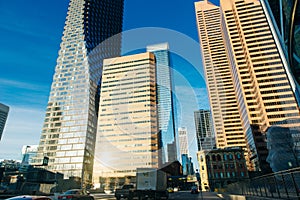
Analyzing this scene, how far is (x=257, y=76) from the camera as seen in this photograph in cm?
8131

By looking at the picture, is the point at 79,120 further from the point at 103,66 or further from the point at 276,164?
the point at 276,164

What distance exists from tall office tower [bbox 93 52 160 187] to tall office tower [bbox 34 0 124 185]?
20.5 ft

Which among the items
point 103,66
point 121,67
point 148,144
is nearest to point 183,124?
point 148,144

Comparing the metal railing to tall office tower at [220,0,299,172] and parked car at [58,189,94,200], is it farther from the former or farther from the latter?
tall office tower at [220,0,299,172]

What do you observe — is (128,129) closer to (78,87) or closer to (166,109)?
(78,87)

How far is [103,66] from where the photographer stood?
357 ft

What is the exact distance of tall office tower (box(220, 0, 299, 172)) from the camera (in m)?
72.2

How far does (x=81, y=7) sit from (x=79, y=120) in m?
75.0

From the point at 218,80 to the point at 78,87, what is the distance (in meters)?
95.7

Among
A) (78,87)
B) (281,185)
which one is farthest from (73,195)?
(78,87)

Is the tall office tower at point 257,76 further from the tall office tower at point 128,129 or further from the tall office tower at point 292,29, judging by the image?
the tall office tower at point 292,29

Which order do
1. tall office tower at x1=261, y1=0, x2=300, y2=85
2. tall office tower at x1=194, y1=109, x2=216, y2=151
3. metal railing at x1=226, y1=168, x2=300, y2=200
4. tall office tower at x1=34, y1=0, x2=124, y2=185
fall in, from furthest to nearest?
tall office tower at x1=34, y1=0, x2=124, y2=185, tall office tower at x1=194, y1=109, x2=216, y2=151, tall office tower at x1=261, y1=0, x2=300, y2=85, metal railing at x1=226, y1=168, x2=300, y2=200

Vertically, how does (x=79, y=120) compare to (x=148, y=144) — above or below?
above

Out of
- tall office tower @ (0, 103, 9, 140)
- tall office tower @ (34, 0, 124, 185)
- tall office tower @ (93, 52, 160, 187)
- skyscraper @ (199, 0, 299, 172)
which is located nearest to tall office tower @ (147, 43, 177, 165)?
tall office tower @ (93, 52, 160, 187)
